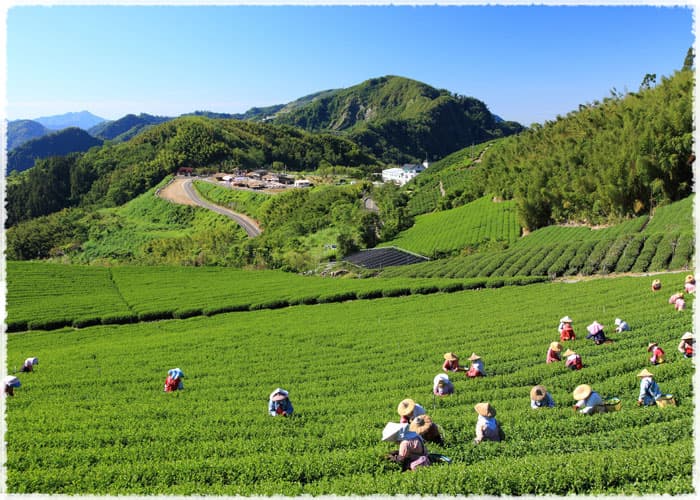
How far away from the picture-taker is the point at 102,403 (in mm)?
14008

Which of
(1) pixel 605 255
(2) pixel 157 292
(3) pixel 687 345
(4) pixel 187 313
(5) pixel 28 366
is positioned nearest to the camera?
(3) pixel 687 345

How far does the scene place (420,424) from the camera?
9.23 m

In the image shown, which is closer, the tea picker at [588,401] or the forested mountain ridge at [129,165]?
the tea picker at [588,401]

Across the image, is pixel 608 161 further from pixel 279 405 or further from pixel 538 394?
pixel 279 405

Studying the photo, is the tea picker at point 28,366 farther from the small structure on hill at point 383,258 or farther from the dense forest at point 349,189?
the dense forest at point 349,189

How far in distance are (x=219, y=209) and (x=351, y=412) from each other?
98.2m

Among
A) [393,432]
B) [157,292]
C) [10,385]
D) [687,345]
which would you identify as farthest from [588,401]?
[157,292]

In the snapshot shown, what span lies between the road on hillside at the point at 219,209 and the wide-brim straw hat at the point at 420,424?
264ft

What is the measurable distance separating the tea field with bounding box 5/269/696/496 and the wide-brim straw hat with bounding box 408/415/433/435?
0.37 metres

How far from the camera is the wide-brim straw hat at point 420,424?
362 inches

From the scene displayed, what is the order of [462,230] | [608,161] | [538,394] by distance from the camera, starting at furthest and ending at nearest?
[462,230] → [608,161] → [538,394]

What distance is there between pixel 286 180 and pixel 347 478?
429ft

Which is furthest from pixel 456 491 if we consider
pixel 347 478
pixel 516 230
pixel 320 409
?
pixel 516 230

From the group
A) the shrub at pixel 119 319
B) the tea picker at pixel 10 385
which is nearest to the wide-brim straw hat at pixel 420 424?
the tea picker at pixel 10 385
